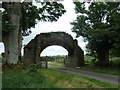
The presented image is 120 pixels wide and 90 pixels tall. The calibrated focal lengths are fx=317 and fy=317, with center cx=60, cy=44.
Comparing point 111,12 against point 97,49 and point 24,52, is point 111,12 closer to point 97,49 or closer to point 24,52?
point 97,49

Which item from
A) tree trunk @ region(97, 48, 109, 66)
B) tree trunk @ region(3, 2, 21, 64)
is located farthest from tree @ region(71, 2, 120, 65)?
tree trunk @ region(3, 2, 21, 64)

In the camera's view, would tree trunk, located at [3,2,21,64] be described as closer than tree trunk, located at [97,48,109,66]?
Yes

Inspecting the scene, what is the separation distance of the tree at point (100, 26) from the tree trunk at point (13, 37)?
13.8m

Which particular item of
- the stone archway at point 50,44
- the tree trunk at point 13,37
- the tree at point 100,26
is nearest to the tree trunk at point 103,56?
the tree at point 100,26

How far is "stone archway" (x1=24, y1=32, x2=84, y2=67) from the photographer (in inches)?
1852

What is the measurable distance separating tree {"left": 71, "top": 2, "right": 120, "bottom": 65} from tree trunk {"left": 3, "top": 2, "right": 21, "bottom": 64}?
45.3 ft

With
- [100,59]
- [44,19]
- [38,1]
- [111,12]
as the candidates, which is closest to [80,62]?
[100,59]

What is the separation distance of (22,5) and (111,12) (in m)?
16.3

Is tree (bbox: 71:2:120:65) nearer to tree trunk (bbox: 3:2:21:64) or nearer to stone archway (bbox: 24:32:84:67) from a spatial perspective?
stone archway (bbox: 24:32:84:67)

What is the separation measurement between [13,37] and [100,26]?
619 inches

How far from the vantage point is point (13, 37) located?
25.4 m

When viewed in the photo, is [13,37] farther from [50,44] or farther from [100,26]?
[50,44]

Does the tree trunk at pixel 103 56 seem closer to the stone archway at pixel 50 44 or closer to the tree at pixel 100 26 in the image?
the tree at pixel 100 26

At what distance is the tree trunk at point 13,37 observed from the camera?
25031mm
